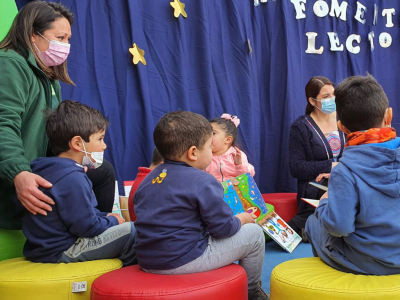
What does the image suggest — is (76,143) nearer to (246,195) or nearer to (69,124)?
(69,124)

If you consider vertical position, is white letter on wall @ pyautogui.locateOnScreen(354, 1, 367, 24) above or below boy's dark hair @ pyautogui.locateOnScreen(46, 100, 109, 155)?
above

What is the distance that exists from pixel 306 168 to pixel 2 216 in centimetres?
209

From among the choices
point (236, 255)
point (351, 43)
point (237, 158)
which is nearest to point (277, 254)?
point (237, 158)

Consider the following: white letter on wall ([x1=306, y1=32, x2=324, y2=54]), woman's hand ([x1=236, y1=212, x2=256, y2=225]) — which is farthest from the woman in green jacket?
white letter on wall ([x1=306, y1=32, x2=324, y2=54])

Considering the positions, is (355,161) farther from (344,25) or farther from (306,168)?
(344,25)

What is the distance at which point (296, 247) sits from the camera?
3137mm

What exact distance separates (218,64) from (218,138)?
2.47ft

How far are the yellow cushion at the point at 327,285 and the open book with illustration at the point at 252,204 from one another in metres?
1.05

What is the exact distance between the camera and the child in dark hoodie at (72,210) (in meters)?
2.00

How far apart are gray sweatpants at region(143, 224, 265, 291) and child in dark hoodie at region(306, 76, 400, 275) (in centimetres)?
36

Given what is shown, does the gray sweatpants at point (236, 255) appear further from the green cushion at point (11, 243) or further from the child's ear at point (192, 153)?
the green cushion at point (11, 243)

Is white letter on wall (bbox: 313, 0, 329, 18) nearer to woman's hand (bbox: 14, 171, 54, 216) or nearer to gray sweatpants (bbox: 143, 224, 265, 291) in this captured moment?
gray sweatpants (bbox: 143, 224, 265, 291)

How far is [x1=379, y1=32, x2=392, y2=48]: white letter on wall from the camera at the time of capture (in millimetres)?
4559

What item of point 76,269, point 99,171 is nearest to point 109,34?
point 99,171
